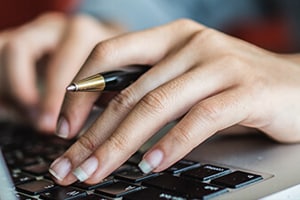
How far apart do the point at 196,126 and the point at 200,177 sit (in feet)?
0.12

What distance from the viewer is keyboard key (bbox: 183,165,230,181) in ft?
A: 1.23

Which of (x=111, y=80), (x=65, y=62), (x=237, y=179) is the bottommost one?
(x=237, y=179)

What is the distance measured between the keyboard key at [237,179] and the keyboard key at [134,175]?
0.16ft

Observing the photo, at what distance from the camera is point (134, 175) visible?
1.31 ft

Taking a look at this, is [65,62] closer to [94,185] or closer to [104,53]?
[104,53]

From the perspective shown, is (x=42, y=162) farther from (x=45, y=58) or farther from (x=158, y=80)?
(x=45, y=58)

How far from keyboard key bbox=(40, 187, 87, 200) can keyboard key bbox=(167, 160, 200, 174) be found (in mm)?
62

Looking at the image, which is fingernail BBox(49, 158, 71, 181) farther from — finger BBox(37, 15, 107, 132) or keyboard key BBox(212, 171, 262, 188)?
finger BBox(37, 15, 107, 132)

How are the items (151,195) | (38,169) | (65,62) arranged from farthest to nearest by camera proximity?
(65,62)
(38,169)
(151,195)

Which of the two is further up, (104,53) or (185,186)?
(104,53)

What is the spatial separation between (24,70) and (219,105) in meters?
0.40

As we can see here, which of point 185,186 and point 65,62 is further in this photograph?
point 65,62

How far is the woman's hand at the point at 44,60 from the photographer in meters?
0.69

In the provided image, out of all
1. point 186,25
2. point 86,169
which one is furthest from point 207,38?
point 86,169
